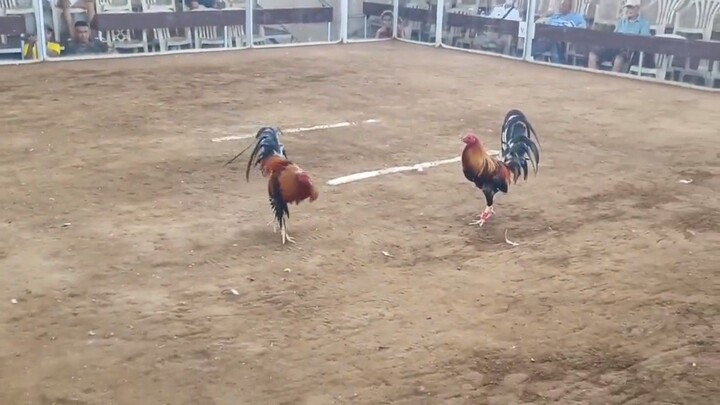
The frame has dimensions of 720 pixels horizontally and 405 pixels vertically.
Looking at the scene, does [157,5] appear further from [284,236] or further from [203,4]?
[284,236]

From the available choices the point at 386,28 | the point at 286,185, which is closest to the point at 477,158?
the point at 286,185

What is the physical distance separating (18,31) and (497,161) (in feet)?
26.9

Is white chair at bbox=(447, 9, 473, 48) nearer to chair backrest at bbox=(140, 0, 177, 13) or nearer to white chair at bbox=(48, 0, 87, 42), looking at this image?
chair backrest at bbox=(140, 0, 177, 13)

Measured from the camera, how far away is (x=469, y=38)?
13.2 metres

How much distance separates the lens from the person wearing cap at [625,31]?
11.0 metres

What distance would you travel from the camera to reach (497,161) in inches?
203

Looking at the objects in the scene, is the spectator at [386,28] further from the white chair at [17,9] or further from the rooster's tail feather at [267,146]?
the rooster's tail feather at [267,146]

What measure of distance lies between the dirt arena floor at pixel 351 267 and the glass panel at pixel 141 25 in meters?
3.63

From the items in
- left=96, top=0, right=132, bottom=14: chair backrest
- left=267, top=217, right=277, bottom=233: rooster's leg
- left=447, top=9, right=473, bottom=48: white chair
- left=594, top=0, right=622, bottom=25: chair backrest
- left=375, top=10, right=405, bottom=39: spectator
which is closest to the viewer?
left=267, top=217, right=277, bottom=233: rooster's leg

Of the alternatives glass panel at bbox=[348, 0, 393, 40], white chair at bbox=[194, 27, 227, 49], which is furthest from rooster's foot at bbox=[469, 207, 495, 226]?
glass panel at bbox=[348, 0, 393, 40]

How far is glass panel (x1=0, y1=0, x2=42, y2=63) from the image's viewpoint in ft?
35.3

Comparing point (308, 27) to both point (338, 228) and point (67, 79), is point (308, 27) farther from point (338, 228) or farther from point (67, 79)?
point (338, 228)

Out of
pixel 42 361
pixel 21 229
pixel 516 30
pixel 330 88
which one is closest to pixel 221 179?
pixel 21 229

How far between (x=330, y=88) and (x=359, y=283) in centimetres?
573
